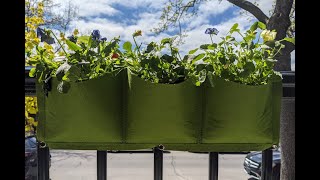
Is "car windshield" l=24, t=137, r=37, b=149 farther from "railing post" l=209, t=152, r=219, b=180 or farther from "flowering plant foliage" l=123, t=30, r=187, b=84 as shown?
"railing post" l=209, t=152, r=219, b=180

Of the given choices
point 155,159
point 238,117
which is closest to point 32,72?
point 155,159

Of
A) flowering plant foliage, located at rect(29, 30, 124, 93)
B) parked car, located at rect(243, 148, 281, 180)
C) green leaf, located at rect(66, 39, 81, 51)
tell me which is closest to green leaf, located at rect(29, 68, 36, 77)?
flowering plant foliage, located at rect(29, 30, 124, 93)

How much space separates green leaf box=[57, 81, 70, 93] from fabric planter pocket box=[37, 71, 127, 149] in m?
0.02

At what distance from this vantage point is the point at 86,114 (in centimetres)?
80

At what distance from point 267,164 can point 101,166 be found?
45 cm

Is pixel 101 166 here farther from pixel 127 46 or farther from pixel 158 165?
pixel 127 46

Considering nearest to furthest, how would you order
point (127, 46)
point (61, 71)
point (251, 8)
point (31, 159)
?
1. point (61, 71)
2. point (127, 46)
3. point (31, 159)
4. point (251, 8)

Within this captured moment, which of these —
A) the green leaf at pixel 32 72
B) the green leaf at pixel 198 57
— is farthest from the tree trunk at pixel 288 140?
the green leaf at pixel 32 72
